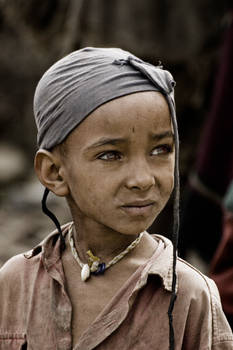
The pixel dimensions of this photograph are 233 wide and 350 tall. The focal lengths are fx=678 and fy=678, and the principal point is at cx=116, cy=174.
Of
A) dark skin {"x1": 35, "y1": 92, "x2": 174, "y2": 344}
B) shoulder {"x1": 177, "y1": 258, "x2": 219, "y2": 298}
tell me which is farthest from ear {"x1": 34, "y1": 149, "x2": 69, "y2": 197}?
shoulder {"x1": 177, "y1": 258, "x2": 219, "y2": 298}

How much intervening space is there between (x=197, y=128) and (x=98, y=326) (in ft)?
9.92

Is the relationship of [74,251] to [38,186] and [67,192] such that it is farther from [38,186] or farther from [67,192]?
[38,186]

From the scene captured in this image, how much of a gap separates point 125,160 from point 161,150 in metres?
0.12

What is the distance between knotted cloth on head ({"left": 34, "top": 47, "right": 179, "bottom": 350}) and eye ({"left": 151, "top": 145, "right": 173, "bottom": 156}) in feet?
0.11

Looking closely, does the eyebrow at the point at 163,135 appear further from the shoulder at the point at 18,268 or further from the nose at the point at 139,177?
the shoulder at the point at 18,268

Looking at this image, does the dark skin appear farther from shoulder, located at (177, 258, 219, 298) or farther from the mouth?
shoulder, located at (177, 258, 219, 298)

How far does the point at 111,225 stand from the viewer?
77.7 inches

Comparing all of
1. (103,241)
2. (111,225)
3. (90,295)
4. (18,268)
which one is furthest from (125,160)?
(18,268)

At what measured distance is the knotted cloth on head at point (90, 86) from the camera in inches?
74.6

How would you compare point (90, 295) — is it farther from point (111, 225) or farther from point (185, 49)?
point (185, 49)

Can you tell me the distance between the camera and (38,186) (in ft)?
28.8

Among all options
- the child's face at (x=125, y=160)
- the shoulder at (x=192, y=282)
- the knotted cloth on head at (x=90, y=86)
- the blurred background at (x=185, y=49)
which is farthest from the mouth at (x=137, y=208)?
the blurred background at (x=185, y=49)

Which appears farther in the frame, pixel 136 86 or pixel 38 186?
pixel 38 186

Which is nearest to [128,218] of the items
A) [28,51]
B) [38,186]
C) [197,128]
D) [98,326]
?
[98,326]
